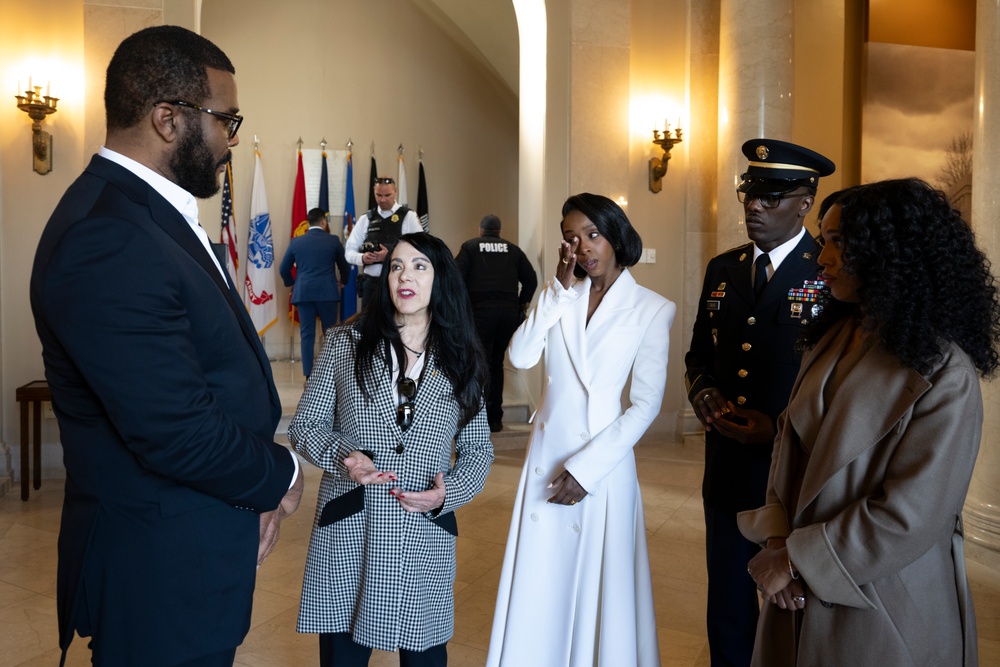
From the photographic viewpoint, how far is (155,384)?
1.28 metres

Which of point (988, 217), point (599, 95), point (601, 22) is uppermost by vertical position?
point (601, 22)

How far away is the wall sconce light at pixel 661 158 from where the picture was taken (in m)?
6.85

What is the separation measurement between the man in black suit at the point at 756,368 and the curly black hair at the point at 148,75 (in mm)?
1632

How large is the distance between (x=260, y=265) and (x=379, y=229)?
354 centimetres

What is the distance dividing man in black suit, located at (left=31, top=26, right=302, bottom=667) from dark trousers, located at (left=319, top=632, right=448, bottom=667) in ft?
1.90

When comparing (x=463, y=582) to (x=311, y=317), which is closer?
(x=463, y=582)

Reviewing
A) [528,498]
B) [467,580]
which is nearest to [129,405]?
[528,498]

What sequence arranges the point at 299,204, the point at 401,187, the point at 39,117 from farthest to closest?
1. the point at 401,187
2. the point at 299,204
3. the point at 39,117

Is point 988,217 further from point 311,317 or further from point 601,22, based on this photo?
point 311,317

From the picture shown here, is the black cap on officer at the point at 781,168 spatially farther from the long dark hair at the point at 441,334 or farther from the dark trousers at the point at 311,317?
the dark trousers at the point at 311,317

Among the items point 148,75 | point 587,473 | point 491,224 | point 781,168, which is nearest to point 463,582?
point 587,473

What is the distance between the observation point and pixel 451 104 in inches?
430

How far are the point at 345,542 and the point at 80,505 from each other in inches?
31.1

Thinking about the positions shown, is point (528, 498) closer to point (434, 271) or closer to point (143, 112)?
point (434, 271)
